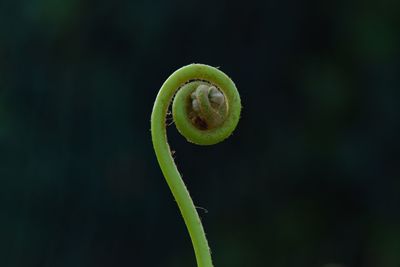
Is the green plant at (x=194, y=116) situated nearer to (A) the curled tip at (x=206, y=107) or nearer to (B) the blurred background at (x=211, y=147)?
(A) the curled tip at (x=206, y=107)

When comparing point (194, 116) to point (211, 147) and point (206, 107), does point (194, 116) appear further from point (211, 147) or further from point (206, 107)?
point (211, 147)

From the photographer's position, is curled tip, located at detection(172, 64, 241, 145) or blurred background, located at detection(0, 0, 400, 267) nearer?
curled tip, located at detection(172, 64, 241, 145)

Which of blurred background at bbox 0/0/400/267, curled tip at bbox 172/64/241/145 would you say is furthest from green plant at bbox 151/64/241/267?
blurred background at bbox 0/0/400/267

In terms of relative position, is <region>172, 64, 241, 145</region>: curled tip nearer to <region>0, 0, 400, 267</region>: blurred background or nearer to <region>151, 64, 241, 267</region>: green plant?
<region>151, 64, 241, 267</region>: green plant

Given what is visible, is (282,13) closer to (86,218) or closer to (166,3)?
(166,3)

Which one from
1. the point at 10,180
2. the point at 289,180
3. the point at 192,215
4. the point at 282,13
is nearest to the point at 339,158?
the point at 289,180

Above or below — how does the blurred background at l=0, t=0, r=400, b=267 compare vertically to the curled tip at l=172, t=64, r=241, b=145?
above

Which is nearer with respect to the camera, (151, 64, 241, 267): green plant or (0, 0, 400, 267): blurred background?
(151, 64, 241, 267): green plant
